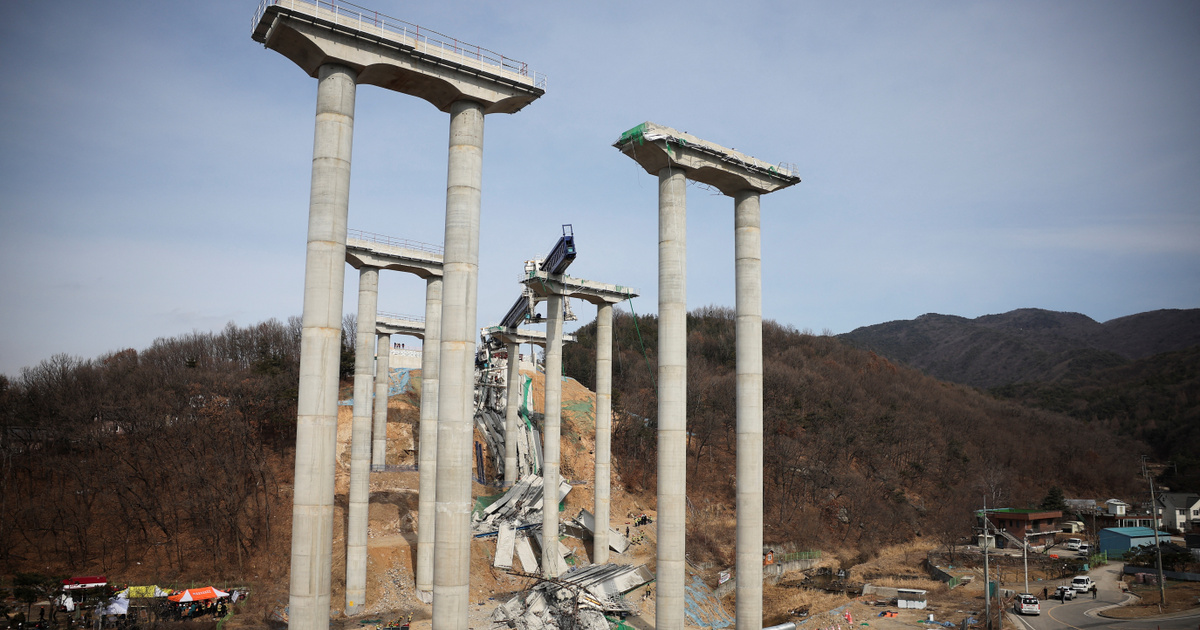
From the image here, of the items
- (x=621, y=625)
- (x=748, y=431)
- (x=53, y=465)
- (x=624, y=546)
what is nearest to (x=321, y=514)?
(x=748, y=431)

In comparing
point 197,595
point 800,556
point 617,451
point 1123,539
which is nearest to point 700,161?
point 197,595

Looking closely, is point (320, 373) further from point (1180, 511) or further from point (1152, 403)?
point (1152, 403)

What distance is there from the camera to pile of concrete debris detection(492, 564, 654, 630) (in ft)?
105

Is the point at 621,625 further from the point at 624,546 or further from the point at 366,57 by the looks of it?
the point at 366,57

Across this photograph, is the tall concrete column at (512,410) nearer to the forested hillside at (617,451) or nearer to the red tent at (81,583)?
the forested hillside at (617,451)

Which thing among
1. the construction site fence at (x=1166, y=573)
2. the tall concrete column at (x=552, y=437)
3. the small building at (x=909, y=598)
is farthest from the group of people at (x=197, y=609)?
the construction site fence at (x=1166, y=573)

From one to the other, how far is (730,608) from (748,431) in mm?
18565

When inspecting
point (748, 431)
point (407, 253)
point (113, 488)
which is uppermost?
point (407, 253)

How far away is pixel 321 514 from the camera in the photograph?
794 inches

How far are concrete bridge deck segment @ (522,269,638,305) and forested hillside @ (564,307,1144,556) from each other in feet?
49.2

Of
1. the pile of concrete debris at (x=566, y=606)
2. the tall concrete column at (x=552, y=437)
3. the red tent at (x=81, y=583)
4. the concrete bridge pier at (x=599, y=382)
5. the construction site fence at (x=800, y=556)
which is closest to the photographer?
the pile of concrete debris at (x=566, y=606)

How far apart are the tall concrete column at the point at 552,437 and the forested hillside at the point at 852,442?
1655 centimetres

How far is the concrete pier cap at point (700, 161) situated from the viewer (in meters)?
26.9

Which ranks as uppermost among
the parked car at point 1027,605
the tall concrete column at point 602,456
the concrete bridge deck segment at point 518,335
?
the concrete bridge deck segment at point 518,335
